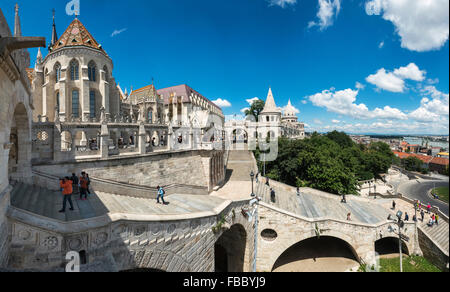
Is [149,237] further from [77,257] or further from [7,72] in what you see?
[7,72]

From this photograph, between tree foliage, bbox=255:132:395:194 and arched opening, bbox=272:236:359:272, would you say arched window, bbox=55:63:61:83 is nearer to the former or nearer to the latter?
tree foliage, bbox=255:132:395:194

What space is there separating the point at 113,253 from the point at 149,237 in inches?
55.0

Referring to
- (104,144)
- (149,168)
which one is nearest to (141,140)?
(149,168)

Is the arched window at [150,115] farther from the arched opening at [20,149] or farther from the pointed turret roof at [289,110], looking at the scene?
the pointed turret roof at [289,110]

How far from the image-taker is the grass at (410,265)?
1655cm

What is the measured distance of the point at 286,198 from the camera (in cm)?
2120

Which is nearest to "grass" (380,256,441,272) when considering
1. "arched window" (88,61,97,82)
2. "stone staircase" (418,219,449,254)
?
"stone staircase" (418,219,449,254)

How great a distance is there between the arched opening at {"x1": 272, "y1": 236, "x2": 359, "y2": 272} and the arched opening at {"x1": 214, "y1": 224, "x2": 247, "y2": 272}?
3.91 m

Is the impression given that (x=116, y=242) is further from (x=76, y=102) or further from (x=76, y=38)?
(x=76, y=38)

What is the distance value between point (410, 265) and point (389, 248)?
290 cm

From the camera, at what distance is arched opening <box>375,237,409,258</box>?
18.9 m

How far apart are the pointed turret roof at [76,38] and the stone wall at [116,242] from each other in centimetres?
2325

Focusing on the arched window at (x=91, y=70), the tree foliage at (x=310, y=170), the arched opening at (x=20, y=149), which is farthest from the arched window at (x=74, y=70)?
the tree foliage at (x=310, y=170)
